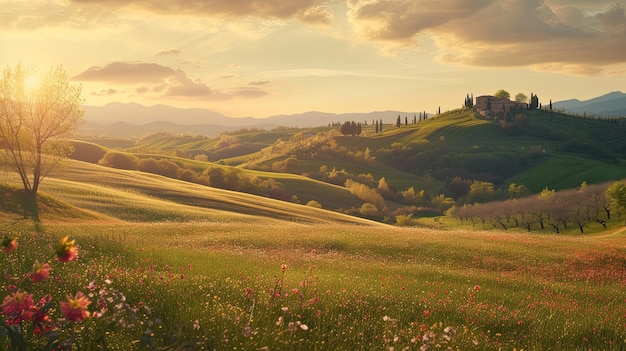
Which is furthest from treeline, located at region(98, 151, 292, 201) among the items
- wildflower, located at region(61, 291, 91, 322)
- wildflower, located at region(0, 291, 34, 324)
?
wildflower, located at region(61, 291, 91, 322)

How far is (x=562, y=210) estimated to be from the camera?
4205 inches

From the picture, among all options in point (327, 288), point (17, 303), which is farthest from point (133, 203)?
point (17, 303)

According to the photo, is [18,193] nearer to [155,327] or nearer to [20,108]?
[20,108]

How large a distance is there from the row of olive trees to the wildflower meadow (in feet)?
248

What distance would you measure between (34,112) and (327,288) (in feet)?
138

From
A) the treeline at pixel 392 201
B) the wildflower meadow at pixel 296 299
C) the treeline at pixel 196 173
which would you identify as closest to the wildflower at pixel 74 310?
the wildflower meadow at pixel 296 299

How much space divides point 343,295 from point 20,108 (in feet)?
142

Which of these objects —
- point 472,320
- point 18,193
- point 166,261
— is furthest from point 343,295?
point 18,193

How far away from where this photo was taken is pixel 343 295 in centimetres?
1328

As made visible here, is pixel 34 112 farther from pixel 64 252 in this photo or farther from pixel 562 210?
pixel 562 210

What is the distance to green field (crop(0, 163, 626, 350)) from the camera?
838 cm

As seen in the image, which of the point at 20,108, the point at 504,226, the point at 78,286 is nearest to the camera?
the point at 78,286

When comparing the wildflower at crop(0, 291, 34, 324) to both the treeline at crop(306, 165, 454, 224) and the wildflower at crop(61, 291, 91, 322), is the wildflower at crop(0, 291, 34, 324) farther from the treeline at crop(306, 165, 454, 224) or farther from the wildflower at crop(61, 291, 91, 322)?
the treeline at crop(306, 165, 454, 224)

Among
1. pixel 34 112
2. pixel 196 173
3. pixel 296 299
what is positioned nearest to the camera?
pixel 296 299
